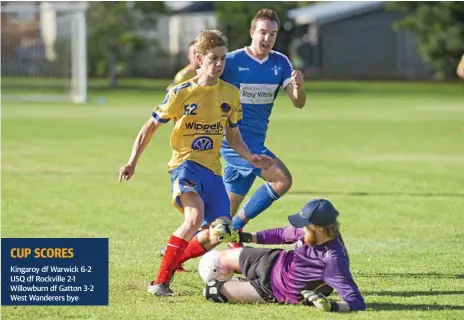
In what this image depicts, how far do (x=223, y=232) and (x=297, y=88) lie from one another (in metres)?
2.00

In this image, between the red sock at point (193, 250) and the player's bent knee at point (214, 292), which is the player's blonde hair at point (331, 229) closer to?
the player's bent knee at point (214, 292)

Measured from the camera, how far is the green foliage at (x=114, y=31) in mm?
65688

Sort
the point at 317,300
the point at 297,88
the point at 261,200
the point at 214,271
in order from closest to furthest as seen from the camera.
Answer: the point at 317,300 → the point at 214,271 → the point at 297,88 → the point at 261,200

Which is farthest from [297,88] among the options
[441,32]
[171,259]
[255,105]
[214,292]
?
[441,32]

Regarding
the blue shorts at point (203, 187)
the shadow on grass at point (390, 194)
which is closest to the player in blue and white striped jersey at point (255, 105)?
the blue shorts at point (203, 187)

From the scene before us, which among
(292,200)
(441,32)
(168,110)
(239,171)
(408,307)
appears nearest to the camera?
(408,307)

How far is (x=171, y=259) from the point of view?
8414 mm

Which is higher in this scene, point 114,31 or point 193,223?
point 114,31

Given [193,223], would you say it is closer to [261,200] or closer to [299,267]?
[299,267]

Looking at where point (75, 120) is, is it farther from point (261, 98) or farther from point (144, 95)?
point (261, 98)

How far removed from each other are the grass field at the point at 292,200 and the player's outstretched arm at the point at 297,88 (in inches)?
59.7

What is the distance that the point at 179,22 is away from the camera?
262 ft

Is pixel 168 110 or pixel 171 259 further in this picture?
pixel 168 110

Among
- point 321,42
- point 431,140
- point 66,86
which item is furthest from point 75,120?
point 321,42
